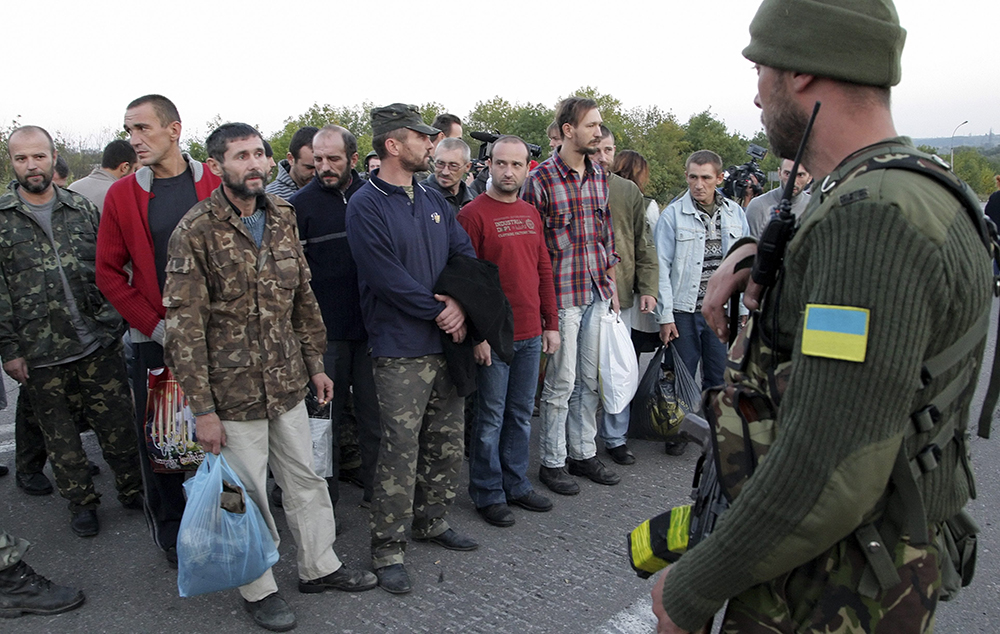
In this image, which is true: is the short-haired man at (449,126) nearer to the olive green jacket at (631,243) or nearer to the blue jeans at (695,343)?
the olive green jacket at (631,243)

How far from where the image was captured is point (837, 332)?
1100 millimetres

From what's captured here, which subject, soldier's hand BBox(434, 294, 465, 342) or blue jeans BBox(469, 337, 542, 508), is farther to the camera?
blue jeans BBox(469, 337, 542, 508)

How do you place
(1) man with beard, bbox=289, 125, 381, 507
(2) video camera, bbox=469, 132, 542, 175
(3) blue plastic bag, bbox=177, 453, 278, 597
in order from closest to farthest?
(3) blue plastic bag, bbox=177, 453, 278, 597
(1) man with beard, bbox=289, 125, 381, 507
(2) video camera, bbox=469, 132, 542, 175

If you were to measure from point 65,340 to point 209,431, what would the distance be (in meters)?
1.65

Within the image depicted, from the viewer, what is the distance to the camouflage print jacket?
3053 millimetres

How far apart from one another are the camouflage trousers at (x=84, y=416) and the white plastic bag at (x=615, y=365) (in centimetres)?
Result: 284

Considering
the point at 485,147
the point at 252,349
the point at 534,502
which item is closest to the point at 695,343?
the point at 534,502

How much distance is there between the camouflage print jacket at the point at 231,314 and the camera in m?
3.05

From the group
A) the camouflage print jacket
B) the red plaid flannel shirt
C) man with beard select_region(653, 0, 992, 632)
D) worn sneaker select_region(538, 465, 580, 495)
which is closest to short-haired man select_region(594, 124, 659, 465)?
the red plaid flannel shirt

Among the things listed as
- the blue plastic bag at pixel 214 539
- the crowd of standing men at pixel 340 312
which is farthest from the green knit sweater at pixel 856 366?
the blue plastic bag at pixel 214 539

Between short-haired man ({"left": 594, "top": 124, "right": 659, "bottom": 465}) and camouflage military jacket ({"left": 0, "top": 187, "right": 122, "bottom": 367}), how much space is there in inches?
126

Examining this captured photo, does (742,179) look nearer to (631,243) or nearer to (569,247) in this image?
(631,243)

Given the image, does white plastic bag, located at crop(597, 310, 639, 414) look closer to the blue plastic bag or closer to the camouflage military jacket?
the blue plastic bag

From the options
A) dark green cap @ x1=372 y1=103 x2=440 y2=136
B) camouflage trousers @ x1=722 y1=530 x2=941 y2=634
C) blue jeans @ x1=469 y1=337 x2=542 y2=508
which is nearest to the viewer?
camouflage trousers @ x1=722 y1=530 x2=941 y2=634
